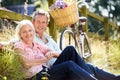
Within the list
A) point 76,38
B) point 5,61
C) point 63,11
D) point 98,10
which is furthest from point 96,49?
point 98,10

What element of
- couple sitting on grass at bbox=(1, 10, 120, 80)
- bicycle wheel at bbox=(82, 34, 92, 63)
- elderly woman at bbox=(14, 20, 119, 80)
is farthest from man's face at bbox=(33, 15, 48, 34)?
bicycle wheel at bbox=(82, 34, 92, 63)

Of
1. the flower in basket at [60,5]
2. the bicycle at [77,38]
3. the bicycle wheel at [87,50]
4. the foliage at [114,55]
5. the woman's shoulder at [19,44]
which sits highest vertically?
the flower in basket at [60,5]

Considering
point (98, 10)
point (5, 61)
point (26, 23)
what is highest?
point (26, 23)

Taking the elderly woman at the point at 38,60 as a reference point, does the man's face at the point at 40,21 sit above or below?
above

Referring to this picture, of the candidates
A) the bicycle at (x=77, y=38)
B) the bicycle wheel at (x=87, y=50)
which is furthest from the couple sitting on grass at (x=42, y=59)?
the bicycle wheel at (x=87, y=50)

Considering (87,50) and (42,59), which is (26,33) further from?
(87,50)

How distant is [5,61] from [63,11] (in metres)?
1.76

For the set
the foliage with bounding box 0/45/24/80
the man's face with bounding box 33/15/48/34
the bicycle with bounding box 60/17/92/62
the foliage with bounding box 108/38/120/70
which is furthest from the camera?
the foliage with bounding box 108/38/120/70

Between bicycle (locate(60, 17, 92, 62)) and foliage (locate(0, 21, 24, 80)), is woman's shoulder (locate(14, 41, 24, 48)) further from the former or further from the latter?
bicycle (locate(60, 17, 92, 62))

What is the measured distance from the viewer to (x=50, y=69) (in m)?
4.64

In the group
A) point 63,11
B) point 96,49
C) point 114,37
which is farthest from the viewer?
point 114,37

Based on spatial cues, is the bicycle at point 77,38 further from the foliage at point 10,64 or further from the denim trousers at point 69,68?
the foliage at point 10,64

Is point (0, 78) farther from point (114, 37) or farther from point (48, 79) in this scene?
point (114, 37)

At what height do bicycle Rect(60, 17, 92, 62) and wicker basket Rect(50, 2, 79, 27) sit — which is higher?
wicker basket Rect(50, 2, 79, 27)
